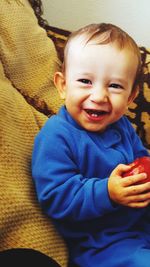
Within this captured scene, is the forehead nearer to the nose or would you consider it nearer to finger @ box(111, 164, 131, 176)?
the nose

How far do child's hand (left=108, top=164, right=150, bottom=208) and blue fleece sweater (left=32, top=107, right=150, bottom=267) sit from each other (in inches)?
0.7

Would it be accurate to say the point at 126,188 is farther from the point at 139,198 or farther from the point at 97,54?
the point at 97,54

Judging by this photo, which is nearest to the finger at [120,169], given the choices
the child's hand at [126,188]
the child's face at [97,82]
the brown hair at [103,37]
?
the child's hand at [126,188]

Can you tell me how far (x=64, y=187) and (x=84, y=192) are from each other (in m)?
0.04

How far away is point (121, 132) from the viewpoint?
1.02 meters

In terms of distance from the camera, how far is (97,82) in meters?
0.91

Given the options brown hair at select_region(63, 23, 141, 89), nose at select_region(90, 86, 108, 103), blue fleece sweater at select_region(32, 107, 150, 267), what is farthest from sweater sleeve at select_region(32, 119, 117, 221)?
brown hair at select_region(63, 23, 141, 89)

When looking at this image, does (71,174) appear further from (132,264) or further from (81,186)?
(132,264)

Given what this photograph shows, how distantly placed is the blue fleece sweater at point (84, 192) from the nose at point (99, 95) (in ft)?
0.24

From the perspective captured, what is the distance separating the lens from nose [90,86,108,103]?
893 millimetres

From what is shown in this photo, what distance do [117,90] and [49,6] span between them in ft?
2.98

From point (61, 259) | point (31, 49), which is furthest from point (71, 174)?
point (31, 49)

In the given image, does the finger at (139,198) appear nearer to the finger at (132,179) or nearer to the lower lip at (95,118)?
the finger at (132,179)

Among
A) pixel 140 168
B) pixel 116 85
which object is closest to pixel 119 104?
pixel 116 85
